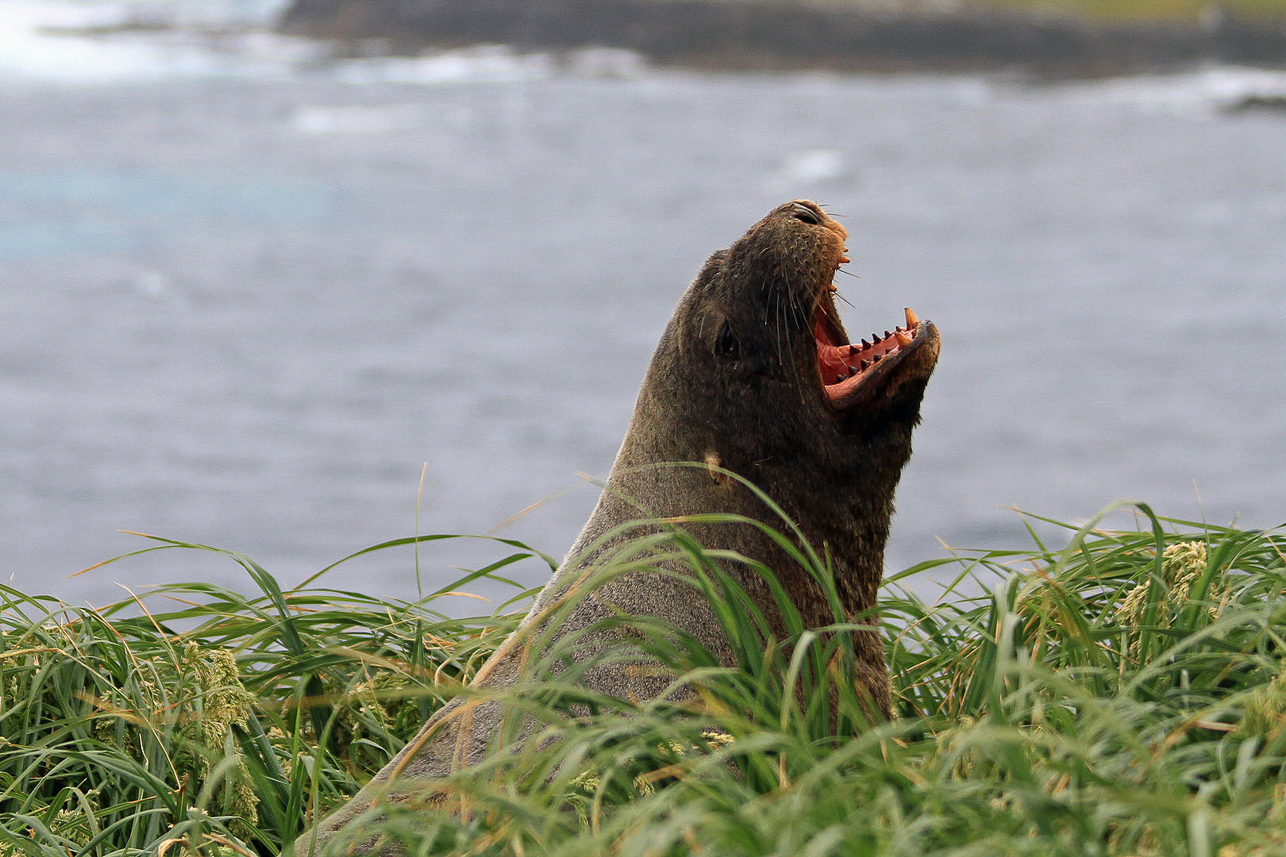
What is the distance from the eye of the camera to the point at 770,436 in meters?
3.62

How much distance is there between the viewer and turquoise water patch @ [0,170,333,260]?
44562 mm

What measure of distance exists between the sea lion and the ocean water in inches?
15.7

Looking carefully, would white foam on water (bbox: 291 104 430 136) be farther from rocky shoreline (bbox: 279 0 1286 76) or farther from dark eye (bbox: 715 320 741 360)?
dark eye (bbox: 715 320 741 360)

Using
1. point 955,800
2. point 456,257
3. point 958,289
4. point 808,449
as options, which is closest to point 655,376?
point 808,449

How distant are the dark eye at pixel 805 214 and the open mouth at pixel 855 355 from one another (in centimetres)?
23

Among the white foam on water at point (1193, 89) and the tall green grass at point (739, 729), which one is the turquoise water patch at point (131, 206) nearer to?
the tall green grass at point (739, 729)

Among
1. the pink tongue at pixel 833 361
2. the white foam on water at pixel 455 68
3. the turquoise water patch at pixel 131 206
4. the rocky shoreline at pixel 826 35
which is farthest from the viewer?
the white foam on water at pixel 455 68

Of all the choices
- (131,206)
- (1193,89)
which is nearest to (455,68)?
(131,206)

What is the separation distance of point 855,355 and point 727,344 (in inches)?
15.8

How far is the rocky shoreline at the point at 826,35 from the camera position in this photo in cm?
7819

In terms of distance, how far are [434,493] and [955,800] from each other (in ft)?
67.9

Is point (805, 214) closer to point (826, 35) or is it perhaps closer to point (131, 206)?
point (131, 206)

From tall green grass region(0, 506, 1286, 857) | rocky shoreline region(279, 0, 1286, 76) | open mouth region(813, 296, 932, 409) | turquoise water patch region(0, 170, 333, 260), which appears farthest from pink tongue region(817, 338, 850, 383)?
rocky shoreline region(279, 0, 1286, 76)

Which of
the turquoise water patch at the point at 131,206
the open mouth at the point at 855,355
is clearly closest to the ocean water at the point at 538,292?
the turquoise water patch at the point at 131,206
